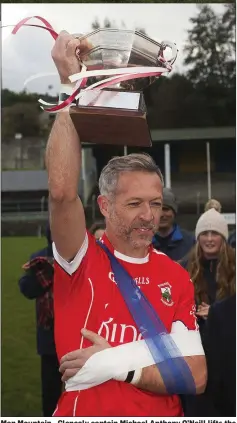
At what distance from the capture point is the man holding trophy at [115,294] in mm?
1290

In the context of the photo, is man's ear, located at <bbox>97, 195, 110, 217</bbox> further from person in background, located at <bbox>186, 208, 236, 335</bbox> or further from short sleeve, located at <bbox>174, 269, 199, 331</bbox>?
person in background, located at <bbox>186, 208, 236, 335</bbox>

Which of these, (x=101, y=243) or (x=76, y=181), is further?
(x=101, y=243)

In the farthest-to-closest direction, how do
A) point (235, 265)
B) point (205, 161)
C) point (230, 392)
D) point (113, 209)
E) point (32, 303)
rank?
1. point (32, 303)
2. point (205, 161)
3. point (235, 265)
4. point (230, 392)
5. point (113, 209)

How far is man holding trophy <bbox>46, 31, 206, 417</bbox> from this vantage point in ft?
4.23

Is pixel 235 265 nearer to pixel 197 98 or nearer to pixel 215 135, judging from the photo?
pixel 215 135

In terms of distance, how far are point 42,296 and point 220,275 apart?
0.84m

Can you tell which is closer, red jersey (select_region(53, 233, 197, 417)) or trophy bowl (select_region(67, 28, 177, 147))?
trophy bowl (select_region(67, 28, 177, 147))

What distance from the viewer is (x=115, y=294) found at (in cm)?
139

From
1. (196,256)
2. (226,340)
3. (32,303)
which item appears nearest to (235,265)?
(196,256)

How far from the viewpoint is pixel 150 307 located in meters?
1.40

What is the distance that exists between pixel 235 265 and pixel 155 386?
1.14m

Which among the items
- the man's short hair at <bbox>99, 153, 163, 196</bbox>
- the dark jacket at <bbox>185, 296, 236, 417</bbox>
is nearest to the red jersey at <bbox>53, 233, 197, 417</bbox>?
the man's short hair at <bbox>99, 153, 163, 196</bbox>

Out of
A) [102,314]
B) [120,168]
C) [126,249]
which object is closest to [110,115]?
[120,168]

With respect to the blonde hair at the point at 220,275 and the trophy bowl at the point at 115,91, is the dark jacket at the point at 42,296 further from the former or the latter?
the trophy bowl at the point at 115,91
